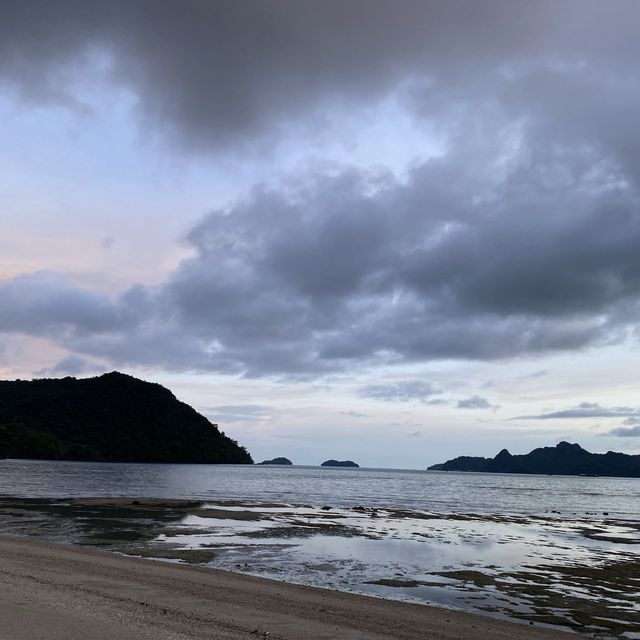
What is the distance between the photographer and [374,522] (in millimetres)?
46031

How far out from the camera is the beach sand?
1174 cm

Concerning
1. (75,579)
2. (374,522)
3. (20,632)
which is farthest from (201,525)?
(20,632)

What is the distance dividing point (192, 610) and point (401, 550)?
18.8 meters

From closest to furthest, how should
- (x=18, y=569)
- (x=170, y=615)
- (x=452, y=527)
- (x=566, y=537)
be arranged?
(x=170, y=615) → (x=18, y=569) → (x=566, y=537) → (x=452, y=527)

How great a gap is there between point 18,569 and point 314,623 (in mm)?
10039

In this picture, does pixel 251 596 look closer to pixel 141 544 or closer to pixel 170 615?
pixel 170 615

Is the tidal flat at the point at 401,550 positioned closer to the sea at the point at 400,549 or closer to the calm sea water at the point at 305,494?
the sea at the point at 400,549

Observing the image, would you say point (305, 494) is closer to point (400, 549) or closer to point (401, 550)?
point (400, 549)

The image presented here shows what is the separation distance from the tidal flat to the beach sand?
117 inches

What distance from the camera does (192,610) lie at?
14.1m

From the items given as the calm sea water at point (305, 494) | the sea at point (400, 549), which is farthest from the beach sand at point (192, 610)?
the calm sea water at point (305, 494)

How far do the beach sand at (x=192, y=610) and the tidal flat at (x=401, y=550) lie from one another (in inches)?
117

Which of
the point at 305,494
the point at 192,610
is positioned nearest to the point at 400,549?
the point at 192,610

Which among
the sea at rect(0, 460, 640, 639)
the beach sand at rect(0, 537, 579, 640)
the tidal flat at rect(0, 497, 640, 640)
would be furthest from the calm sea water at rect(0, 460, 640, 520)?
the beach sand at rect(0, 537, 579, 640)
